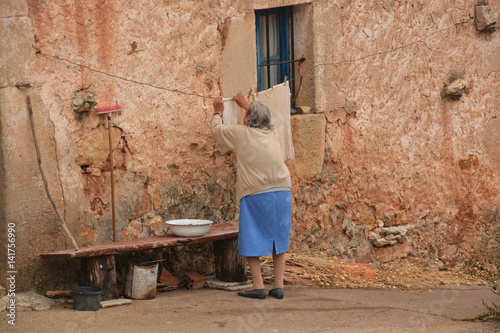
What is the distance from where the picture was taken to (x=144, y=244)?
4.84 meters

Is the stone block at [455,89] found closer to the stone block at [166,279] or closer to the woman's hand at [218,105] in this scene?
the woman's hand at [218,105]

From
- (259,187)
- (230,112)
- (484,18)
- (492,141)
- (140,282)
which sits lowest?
(140,282)

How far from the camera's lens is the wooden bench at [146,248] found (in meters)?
4.71

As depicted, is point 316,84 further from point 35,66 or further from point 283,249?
point 35,66

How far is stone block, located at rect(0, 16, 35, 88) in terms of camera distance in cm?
479

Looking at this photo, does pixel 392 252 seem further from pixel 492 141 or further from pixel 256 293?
pixel 256 293

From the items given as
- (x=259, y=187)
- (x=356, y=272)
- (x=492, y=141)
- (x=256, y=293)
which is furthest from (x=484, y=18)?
(x=256, y=293)

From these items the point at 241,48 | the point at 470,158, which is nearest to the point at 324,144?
the point at 241,48

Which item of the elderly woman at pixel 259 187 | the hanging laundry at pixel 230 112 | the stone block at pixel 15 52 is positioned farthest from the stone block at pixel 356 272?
the stone block at pixel 15 52

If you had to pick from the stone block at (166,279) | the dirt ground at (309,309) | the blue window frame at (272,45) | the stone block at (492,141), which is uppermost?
the blue window frame at (272,45)

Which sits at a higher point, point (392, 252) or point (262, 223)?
point (262, 223)

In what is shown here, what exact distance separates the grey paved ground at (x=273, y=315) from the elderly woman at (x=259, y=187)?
334 mm

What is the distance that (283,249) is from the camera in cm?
505

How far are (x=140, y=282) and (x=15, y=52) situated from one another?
2.00m
